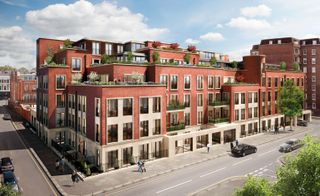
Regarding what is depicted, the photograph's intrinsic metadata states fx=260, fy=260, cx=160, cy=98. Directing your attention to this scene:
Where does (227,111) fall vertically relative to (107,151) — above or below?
above

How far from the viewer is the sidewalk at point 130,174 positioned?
91.5 ft

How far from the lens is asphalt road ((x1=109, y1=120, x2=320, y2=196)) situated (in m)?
27.6

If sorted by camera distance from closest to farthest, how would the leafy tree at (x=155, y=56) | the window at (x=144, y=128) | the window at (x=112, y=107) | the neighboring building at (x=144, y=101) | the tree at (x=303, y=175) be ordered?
the tree at (x=303, y=175)
the window at (x=112, y=107)
the neighboring building at (x=144, y=101)
the window at (x=144, y=128)
the leafy tree at (x=155, y=56)

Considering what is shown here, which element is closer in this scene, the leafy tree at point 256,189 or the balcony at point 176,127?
the leafy tree at point 256,189

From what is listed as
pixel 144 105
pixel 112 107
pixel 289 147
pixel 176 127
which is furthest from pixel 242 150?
pixel 112 107

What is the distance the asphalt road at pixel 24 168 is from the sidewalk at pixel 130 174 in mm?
1779

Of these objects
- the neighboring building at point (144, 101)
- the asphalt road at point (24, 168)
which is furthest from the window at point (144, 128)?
the asphalt road at point (24, 168)

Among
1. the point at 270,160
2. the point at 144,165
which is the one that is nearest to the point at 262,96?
the point at 270,160

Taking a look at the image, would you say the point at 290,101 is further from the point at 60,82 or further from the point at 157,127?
the point at 60,82

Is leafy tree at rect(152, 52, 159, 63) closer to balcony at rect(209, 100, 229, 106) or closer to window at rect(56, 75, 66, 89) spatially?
balcony at rect(209, 100, 229, 106)

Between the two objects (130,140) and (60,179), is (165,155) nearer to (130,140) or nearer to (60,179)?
(130,140)

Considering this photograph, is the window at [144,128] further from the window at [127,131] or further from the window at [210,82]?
the window at [210,82]

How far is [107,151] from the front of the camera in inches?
1308

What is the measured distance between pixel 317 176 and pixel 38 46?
55.7m
